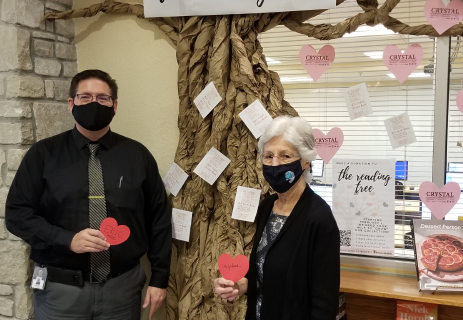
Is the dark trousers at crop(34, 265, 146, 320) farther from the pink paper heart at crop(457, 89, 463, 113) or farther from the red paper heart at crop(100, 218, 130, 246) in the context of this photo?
the pink paper heart at crop(457, 89, 463, 113)

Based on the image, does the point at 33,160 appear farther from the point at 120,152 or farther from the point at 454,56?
the point at 454,56

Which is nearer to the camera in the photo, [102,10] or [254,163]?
[254,163]

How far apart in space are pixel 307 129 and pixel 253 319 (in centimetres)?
78

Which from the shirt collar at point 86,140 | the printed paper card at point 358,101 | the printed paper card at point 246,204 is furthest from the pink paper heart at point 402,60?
the shirt collar at point 86,140

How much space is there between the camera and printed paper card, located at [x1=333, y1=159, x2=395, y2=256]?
2102 mm

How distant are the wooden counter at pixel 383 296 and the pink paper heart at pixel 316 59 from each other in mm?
989

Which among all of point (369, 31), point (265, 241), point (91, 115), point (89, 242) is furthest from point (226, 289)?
point (369, 31)

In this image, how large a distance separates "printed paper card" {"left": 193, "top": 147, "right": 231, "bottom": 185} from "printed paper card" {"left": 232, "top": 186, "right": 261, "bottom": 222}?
0.49 feet

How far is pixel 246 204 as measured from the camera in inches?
83.4

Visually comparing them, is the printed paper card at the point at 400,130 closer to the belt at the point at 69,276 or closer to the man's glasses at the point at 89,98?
the man's glasses at the point at 89,98

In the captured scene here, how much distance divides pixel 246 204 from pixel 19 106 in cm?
128

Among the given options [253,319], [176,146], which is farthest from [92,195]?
[253,319]

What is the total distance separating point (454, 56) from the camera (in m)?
2.03

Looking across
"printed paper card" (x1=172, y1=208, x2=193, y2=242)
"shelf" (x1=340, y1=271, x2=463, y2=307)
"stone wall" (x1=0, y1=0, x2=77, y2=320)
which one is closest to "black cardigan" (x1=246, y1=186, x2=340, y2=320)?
"shelf" (x1=340, y1=271, x2=463, y2=307)
